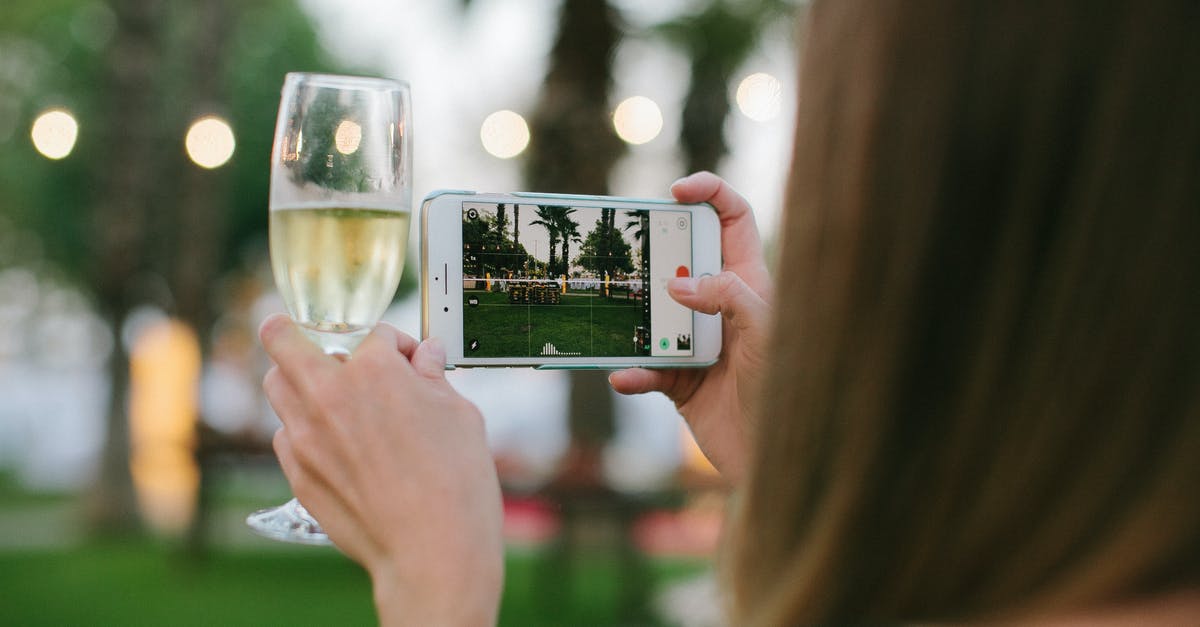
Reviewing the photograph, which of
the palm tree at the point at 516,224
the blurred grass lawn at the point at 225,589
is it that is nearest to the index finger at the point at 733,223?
the palm tree at the point at 516,224

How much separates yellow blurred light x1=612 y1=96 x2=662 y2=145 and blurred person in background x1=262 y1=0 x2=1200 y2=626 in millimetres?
4970

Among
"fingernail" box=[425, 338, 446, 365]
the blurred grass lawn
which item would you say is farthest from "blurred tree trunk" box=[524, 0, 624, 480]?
"fingernail" box=[425, 338, 446, 365]

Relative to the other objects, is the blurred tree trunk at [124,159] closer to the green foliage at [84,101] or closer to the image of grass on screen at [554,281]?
the green foliage at [84,101]

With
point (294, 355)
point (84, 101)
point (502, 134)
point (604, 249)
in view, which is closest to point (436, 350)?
point (294, 355)

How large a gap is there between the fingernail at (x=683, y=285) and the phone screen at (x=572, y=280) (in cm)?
13

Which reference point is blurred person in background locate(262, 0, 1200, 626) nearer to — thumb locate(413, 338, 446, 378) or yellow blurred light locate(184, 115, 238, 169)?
thumb locate(413, 338, 446, 378)

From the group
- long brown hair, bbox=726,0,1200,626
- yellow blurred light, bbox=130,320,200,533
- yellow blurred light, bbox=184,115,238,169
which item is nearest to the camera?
long brown hair, bbox=726,0,1200,626

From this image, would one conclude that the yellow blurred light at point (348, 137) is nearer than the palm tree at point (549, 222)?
Yes

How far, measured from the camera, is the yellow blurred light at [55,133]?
5.18 metres

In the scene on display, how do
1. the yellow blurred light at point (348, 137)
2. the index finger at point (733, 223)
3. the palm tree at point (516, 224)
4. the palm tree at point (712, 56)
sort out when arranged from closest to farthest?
the yellow blurred light at point (348, 137)
the palm tree at point (516, 224)
the index finger at point (733, 223)
the palm tree at point (712, 56)

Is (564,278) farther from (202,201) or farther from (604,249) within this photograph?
(202,201)

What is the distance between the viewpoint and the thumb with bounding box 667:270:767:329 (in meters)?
2.21

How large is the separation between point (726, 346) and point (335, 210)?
42.4 inches

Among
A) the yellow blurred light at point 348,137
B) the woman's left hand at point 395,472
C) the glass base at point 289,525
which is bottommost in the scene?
the glass base at point 289,525
